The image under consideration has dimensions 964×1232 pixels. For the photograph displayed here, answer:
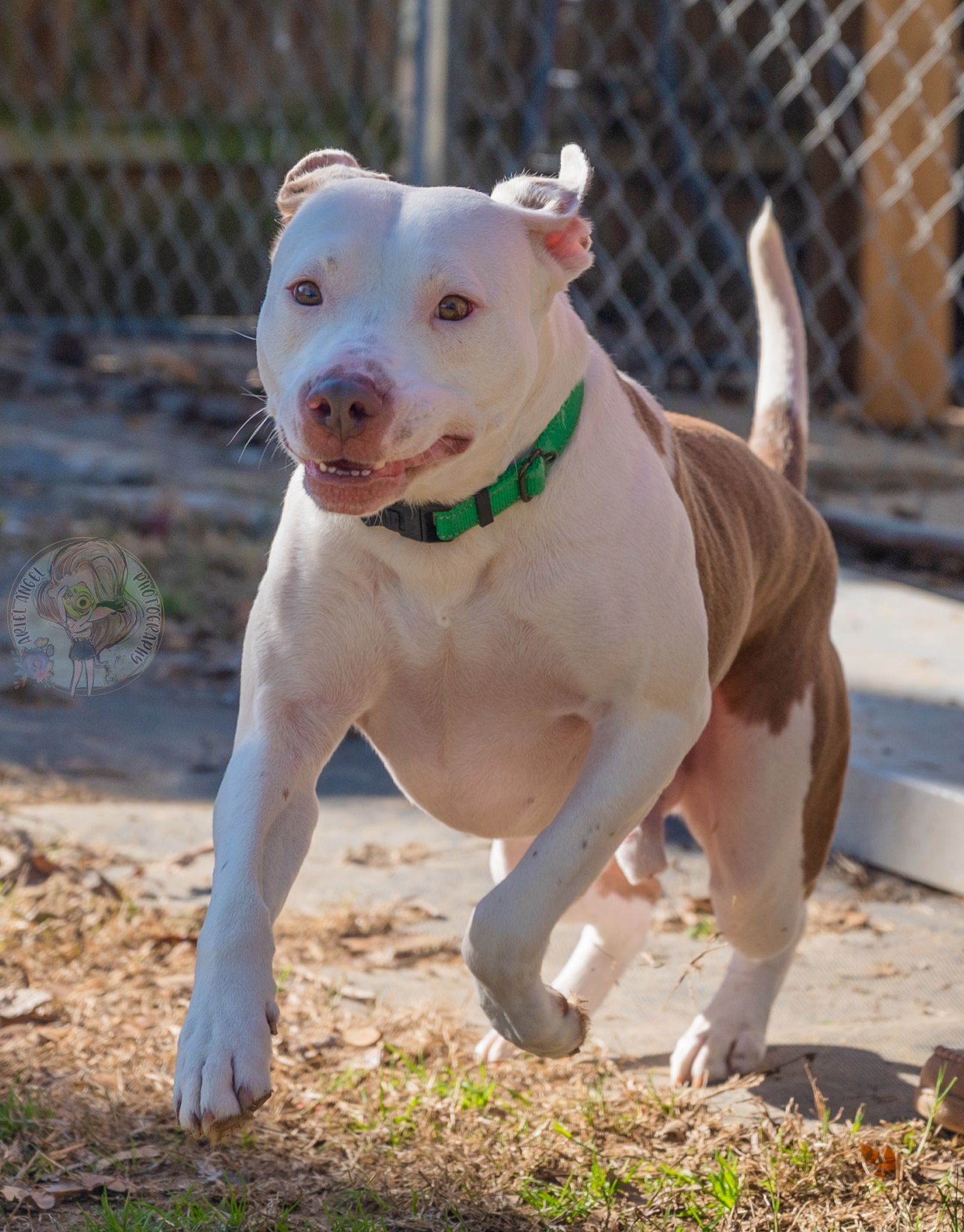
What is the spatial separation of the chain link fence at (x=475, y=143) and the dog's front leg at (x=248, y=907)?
5.05 meters

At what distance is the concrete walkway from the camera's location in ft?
8.95

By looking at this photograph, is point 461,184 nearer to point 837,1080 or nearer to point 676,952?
point 676,952

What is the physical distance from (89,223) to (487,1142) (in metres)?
7.28

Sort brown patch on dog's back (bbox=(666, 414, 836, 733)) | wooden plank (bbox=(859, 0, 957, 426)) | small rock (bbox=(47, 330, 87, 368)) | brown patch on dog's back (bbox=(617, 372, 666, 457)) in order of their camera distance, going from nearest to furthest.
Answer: brown patch on dog's back (bbox=(617, 372, 666, 457)) → brown patch on dog's back (bbox=(666, 414, 836, 733)) → wooden plank (bbox=(859, 0, 957, 426)) → small rock (bbox=(47, 330, 87, 368))

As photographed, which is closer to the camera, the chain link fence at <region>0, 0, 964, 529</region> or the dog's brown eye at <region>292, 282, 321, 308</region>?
the dog's brown eye at <region>292, 282, 321, 308</region>

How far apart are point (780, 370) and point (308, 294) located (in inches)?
51.9

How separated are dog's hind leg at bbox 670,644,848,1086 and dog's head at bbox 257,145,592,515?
32.2 inches

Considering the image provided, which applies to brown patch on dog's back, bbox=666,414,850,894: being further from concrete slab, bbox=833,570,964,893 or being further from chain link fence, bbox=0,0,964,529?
chain link fence, bbox=0,0,964,529

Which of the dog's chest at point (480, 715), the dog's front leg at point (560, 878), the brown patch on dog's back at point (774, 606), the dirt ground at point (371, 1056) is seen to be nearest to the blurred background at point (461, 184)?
the dirt ground at point (371, 1056)

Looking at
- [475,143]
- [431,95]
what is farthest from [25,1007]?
[475,143]

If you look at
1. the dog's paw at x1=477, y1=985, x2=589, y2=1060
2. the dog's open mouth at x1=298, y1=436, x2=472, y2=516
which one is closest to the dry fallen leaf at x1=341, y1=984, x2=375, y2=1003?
the dog's paw at x1=477, y1=985, x2=589, y2=1060

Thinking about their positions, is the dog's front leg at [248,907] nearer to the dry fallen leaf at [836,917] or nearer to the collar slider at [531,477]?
the collar slider at [531,477]

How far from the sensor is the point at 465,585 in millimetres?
2098

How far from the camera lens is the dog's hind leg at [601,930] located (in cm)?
275
